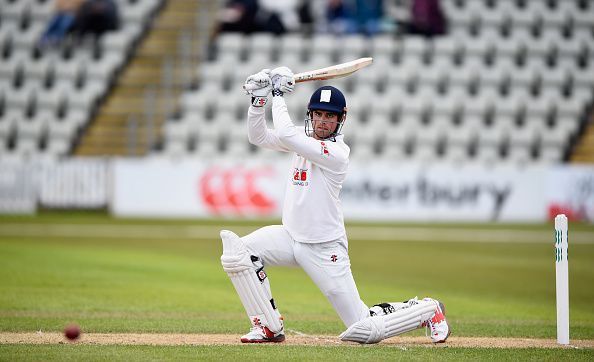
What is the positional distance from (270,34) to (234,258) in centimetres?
1919

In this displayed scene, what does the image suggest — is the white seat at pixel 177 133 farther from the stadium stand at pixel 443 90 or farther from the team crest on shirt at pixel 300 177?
the team crest on shirt at pixel 300 177

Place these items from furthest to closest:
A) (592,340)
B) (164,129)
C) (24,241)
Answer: (164,129) → (24,241) → (592,340)

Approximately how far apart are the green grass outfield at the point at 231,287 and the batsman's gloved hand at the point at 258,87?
1793 millimetres

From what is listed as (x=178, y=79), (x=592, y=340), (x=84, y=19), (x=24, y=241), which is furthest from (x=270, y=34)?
(x=592, y=340)

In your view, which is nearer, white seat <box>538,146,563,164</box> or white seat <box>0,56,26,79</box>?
white seat <box>538,146,563,164</box>

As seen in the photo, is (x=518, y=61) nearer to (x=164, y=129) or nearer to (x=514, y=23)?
(x=514, y=23)

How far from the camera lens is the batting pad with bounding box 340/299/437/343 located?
24.8 ft

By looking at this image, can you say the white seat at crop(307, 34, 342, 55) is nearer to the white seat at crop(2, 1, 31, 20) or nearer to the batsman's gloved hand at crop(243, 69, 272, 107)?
the white seat at crop(2, 1, 31, 20)

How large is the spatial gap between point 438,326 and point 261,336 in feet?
→ 4.47

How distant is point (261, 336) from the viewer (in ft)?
25.6

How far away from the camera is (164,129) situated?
2494 centimetres

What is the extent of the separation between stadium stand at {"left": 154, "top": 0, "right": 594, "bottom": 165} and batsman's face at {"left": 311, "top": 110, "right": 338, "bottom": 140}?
1682 cm

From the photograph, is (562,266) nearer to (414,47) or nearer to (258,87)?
(258,87)

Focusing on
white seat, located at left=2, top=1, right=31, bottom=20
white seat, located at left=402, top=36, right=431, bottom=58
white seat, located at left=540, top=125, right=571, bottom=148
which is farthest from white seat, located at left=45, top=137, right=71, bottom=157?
white seat, located at left=540, top=125, right=571, bottom=148
